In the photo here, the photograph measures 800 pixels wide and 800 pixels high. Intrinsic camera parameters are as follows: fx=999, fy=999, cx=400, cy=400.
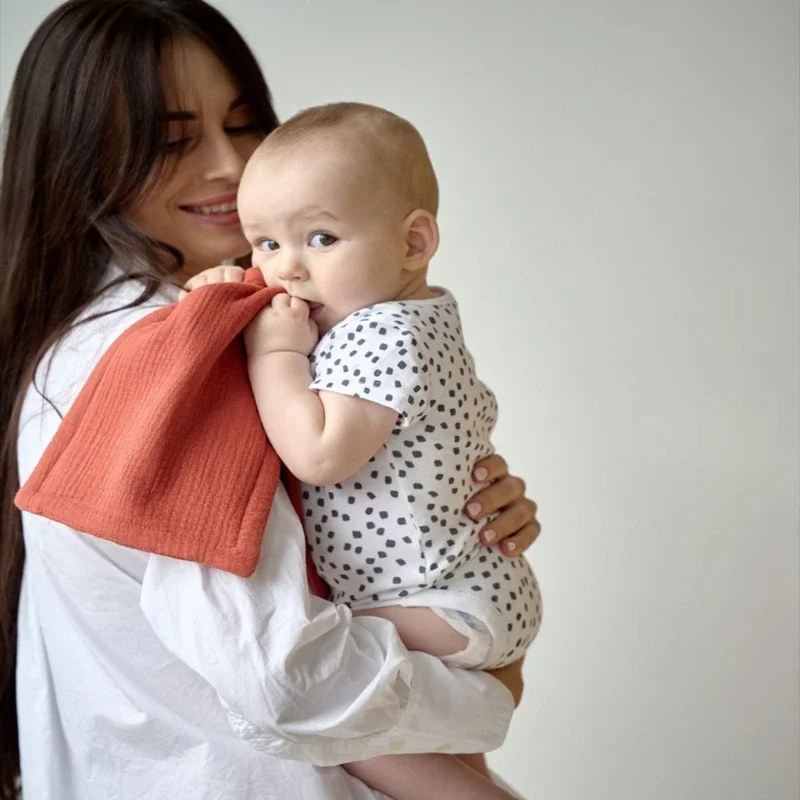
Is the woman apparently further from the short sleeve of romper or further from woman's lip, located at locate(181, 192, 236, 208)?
the short sleeve of romper

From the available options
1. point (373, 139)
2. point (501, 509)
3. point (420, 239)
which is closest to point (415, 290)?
point (420, 239)

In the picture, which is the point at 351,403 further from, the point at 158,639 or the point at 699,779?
the point at 699,779

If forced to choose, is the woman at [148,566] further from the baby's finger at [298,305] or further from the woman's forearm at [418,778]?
the baby's finger at [298,305]

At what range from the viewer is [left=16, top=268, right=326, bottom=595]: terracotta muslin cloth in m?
0.92

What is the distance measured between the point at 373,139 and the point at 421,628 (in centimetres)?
51

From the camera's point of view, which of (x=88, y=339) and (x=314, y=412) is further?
(x=88, y=339)

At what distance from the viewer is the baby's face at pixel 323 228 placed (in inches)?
39.6

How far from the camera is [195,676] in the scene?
3.49 ft

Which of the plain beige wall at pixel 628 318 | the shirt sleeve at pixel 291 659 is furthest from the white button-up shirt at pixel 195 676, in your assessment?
the plain beige wall at pixel 628 318

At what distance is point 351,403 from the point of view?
0.95 m

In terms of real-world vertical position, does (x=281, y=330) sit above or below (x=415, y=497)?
above

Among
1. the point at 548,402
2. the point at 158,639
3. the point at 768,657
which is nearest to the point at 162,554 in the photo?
the point at 158,639

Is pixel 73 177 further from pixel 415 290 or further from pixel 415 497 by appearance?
pixel 415 497

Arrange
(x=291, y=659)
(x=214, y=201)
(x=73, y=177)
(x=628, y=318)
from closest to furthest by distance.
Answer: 1. (x=291, y=659)
2. (x=73, y=177)
3. (x=214, y=201)
4. (x=628, y=318)
